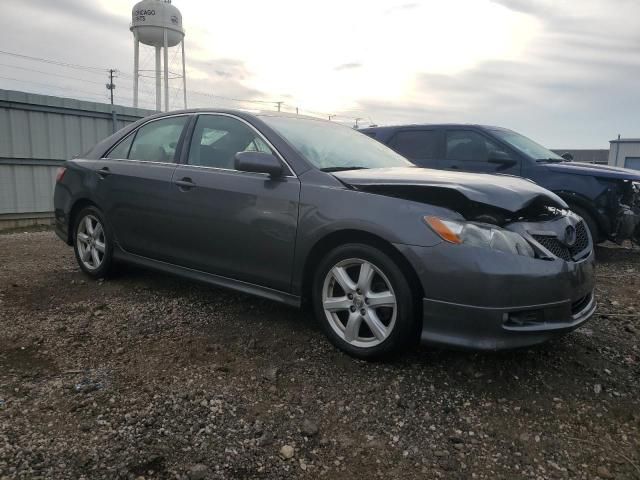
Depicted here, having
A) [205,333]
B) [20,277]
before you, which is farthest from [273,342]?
[20,277]

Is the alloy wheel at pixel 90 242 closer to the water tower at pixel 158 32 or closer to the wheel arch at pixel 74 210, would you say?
the wheel arch at pixel 74 210

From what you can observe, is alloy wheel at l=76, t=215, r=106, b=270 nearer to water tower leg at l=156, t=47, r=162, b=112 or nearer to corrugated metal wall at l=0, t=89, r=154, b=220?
corrugated metal wall at l=0, t=89, r=154, b=220

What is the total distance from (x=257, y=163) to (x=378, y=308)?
1213 millimetres

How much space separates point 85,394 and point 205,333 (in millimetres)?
966

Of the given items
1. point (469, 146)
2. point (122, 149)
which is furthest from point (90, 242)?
point (469, 146)

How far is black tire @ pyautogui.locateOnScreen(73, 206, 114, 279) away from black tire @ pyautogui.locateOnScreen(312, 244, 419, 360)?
2.34 meters

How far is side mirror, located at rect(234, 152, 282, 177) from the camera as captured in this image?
3330mm

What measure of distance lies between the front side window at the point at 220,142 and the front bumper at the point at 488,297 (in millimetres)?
1513

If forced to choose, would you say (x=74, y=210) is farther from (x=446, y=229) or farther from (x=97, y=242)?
(x=446, y=229)

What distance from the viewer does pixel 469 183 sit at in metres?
3.01

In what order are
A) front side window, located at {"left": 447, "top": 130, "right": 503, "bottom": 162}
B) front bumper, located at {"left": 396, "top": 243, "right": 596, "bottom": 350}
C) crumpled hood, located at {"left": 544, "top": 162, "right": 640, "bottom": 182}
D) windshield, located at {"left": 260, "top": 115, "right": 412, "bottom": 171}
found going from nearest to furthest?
front bumper, located at {"left": 396, "top": 243, "right": 596, "bottom": 350}
windshield, located at {"left": 260, "top": 115, "right": 412, "bottom": 171}
crumpled hood, located at {"left": 544, "top": 162, "right": 640, "bottom": 182}
front side window, located at {"left": 447, "top": 130, "right": 503, "bottom": 162}

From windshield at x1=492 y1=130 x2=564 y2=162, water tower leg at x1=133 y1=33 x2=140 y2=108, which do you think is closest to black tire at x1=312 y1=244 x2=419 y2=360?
windshield at x1=492 y1=130 x2=564 y2=162

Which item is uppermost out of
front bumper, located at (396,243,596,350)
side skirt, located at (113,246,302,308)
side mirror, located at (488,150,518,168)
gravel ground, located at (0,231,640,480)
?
side mirror, located at (488,150,518,168)

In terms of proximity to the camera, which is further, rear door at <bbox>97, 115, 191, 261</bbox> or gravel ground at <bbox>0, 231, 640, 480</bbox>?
rear door at <bbox>97, 115, 191, 261</bbox>
